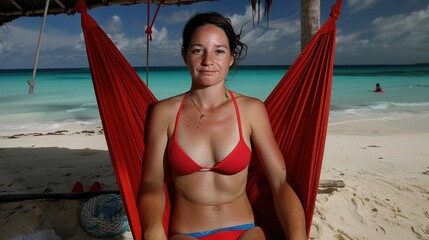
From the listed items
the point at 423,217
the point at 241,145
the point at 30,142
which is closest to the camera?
the point at 241,145

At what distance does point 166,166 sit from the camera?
126 cm

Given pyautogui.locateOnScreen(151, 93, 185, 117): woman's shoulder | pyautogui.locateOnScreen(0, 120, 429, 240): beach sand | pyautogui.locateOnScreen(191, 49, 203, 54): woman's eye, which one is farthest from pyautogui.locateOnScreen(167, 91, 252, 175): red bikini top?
pyautogui.locateOnScreen(0, 120, 429, 240): beach sand

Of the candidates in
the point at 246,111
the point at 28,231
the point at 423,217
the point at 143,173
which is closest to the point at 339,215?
the point at 423,217

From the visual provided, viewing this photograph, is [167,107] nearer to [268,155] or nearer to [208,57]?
[208,57]

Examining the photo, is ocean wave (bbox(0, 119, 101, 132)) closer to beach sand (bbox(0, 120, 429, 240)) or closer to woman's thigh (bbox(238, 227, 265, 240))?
beach sand (bbox(0, 120, 429, 240))

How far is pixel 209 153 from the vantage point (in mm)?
1146

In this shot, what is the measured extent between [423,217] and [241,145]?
1.74 m

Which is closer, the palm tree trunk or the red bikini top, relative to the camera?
the red bikini top

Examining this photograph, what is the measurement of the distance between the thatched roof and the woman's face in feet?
5.12

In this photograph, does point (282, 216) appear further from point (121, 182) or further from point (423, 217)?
point (423, 217)

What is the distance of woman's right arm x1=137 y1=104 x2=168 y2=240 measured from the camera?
3.79ft

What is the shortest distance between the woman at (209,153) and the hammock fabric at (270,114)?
84 millimetres

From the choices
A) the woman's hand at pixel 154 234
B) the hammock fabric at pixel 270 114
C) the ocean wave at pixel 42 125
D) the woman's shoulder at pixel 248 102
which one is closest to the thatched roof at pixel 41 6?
the hammock fabric at pixel 270 114

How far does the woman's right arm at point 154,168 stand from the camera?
1.16 m
